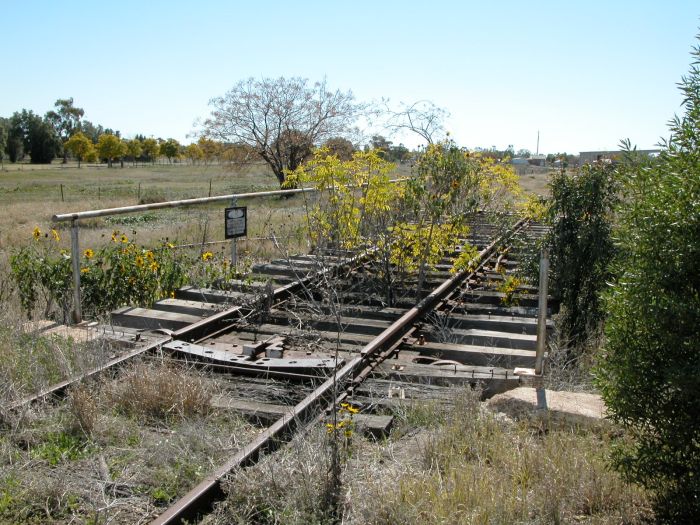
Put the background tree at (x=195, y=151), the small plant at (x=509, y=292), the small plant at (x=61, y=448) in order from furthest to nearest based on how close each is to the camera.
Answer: the background tree at (x=195, y=151)
the small plant at (x=509, y=292)
the small plant at (x=61, y=448)

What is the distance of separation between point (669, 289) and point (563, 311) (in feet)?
19.8

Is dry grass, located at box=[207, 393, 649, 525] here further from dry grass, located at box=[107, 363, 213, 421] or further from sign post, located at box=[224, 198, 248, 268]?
Answer: sign post, located at box=[224, 198, 248, 268]

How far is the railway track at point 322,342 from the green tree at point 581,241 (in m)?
0.48

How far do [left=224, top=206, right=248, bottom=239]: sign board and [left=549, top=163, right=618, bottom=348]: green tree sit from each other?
14.1 feet

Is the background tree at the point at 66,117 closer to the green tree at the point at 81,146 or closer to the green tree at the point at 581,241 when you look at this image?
the green tree at the point at 81,146

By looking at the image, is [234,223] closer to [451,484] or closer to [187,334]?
[187,334]

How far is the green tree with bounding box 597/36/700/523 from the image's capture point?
3645 millimetres

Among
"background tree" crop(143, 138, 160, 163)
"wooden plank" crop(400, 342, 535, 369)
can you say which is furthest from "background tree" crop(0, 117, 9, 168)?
"wooden plank" crop(400, 342, 535, 369)

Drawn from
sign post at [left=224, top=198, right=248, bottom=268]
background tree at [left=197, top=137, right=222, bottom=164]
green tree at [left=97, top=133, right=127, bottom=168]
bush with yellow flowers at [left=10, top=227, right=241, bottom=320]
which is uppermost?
green tree at [left=97, top=133, right=127, bottom=168]

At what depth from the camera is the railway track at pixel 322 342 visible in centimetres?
542

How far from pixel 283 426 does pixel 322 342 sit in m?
2.63

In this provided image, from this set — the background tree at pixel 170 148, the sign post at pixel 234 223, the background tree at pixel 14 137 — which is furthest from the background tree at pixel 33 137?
the sign post at pixel 234 223

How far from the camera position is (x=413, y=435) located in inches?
199

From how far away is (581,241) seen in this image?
9.51 m
